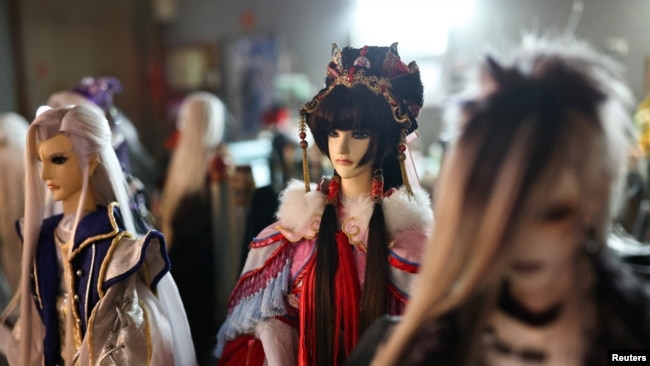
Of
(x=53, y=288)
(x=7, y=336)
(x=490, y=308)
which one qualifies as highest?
(x=490, y=308)

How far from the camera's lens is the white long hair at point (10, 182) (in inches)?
87.1

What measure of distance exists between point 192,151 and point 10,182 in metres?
0.94

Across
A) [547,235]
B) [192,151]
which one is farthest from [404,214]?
[192,151]

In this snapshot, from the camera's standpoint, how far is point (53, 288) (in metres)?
1.53

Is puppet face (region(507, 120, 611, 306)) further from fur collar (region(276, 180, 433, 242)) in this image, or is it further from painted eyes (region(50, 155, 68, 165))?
painted eyes (region(50, 155, 68, 165))

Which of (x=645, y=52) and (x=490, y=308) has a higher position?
(x=645, y=52)

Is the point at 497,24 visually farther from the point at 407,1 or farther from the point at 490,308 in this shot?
Answer: the point at 490,308

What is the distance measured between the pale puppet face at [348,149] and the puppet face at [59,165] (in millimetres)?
602

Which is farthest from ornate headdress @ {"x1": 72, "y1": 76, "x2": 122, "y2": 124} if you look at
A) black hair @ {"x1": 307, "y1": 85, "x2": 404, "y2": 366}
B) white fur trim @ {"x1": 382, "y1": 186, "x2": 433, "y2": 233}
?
white fur trim @ {"x1": 382, "y1": 186, "x2": 433, "y2": 233}

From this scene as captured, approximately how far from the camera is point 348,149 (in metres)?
1.38

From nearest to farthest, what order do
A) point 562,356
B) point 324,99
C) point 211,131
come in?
point 562,356, point 324,99, point 211,131

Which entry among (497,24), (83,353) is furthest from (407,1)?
(83,353)

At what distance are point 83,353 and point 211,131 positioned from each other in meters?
1.93

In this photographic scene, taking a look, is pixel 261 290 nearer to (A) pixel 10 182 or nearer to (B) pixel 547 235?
(B) pixel 547 235
